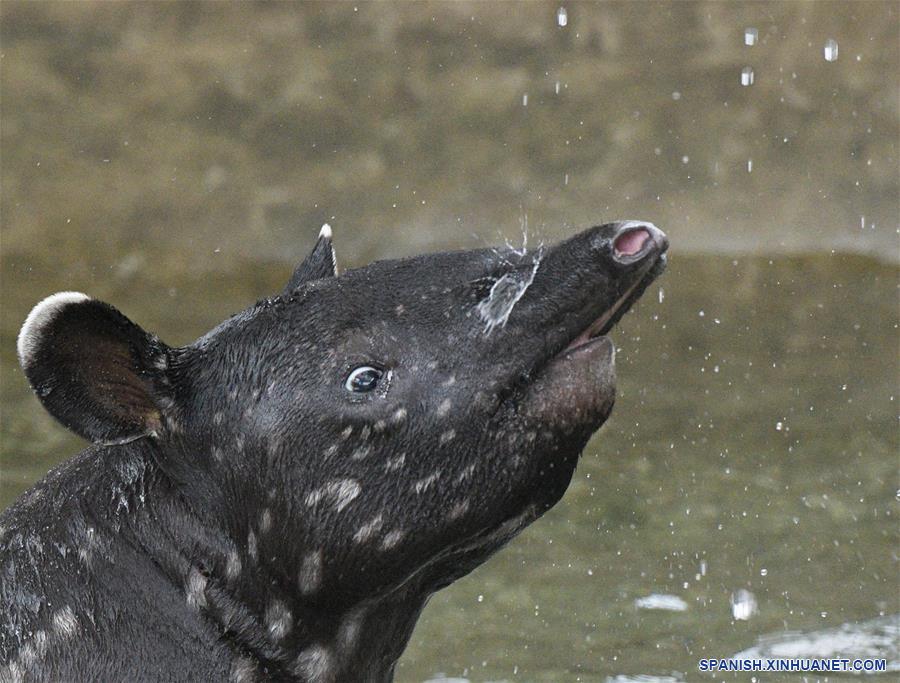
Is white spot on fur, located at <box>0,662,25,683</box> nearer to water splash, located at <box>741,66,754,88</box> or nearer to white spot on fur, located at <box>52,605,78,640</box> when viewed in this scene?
white spot on fur, located at <box>52,605,78,640</box>

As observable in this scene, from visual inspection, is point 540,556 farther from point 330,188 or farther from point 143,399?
point 330,188

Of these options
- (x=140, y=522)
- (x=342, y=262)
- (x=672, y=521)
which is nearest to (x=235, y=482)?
(x=140, y=522)

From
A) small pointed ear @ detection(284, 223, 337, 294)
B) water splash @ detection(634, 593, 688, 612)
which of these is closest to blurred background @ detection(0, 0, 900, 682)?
water splash @ detection(634, 593, 688, 612)

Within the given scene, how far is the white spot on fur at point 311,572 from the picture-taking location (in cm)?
410

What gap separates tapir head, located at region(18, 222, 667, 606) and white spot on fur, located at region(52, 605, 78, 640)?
408 mm

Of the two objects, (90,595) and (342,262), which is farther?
(342,262)

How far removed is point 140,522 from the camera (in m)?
4.17

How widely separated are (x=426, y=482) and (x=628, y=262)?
728mm

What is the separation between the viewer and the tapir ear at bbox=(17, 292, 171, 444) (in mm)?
3887

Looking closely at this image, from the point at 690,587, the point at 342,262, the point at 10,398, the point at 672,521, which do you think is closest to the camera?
the point at 690,587

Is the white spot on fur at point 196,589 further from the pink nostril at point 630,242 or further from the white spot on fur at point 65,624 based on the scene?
the pink nostril at point 630,242

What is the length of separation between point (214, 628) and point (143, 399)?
60cm

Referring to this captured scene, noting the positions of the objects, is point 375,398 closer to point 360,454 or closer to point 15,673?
point 360,454

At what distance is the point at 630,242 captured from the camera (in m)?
3.96
